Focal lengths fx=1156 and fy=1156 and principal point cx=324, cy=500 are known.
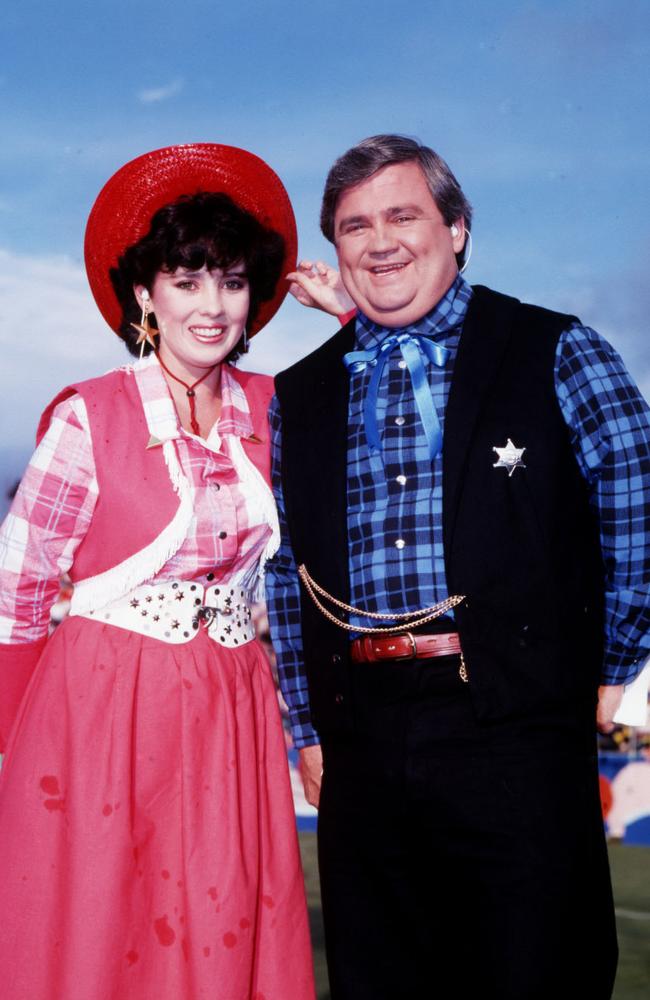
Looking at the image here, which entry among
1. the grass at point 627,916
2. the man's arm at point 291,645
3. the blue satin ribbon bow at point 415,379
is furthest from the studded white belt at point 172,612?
the grass at point 627,916

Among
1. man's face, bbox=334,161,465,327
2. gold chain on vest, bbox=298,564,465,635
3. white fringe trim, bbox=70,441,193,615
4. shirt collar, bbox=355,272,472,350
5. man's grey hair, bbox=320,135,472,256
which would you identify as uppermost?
man's grey hair, bbox=320,135,472,256

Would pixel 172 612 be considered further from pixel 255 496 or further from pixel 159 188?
pixel 159 188

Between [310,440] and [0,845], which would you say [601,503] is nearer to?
[310,440]

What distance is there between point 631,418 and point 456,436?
0.27 m

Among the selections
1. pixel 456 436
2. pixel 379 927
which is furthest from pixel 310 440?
pixel 379 927

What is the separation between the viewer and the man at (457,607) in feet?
5.77

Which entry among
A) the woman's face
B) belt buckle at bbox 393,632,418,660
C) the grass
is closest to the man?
belt buckle at bbox 393,632,418,660

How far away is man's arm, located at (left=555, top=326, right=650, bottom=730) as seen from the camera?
5.80 ft

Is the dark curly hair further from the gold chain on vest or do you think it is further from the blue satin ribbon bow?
the gold chain on vest

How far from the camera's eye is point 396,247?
6.36 ft

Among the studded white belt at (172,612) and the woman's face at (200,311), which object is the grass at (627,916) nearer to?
the studded white belt at (172,612)

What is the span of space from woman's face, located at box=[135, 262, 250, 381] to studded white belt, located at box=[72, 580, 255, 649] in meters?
0.42

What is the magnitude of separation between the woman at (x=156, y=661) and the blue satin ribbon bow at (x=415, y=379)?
258mm

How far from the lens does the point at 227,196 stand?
7.08ft
